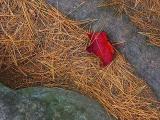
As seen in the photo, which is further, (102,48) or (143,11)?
(143,11)

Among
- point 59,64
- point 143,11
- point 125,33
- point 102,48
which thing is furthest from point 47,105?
point 143,11

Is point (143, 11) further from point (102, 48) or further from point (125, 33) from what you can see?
point (102, 48)

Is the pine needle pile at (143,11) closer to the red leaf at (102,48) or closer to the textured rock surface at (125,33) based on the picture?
the textured rock surface at (125,33)

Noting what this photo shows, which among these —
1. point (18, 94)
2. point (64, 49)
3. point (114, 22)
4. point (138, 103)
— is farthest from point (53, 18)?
point (138, 103)

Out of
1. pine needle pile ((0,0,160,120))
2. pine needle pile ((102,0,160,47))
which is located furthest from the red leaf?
pine needle pile ((102,0,160,47))

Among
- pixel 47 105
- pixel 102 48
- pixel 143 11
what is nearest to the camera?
pixel 47 105

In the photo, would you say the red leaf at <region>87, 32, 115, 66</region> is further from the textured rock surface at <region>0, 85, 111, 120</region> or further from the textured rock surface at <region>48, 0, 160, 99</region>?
the textured rock surface at <region>0, 85, 111, 120</region>

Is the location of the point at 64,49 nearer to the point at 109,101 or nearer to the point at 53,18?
the point at 53,18

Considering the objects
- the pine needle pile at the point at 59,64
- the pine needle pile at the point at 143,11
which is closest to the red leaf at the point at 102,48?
the pine needle pile at the point at 59,64
